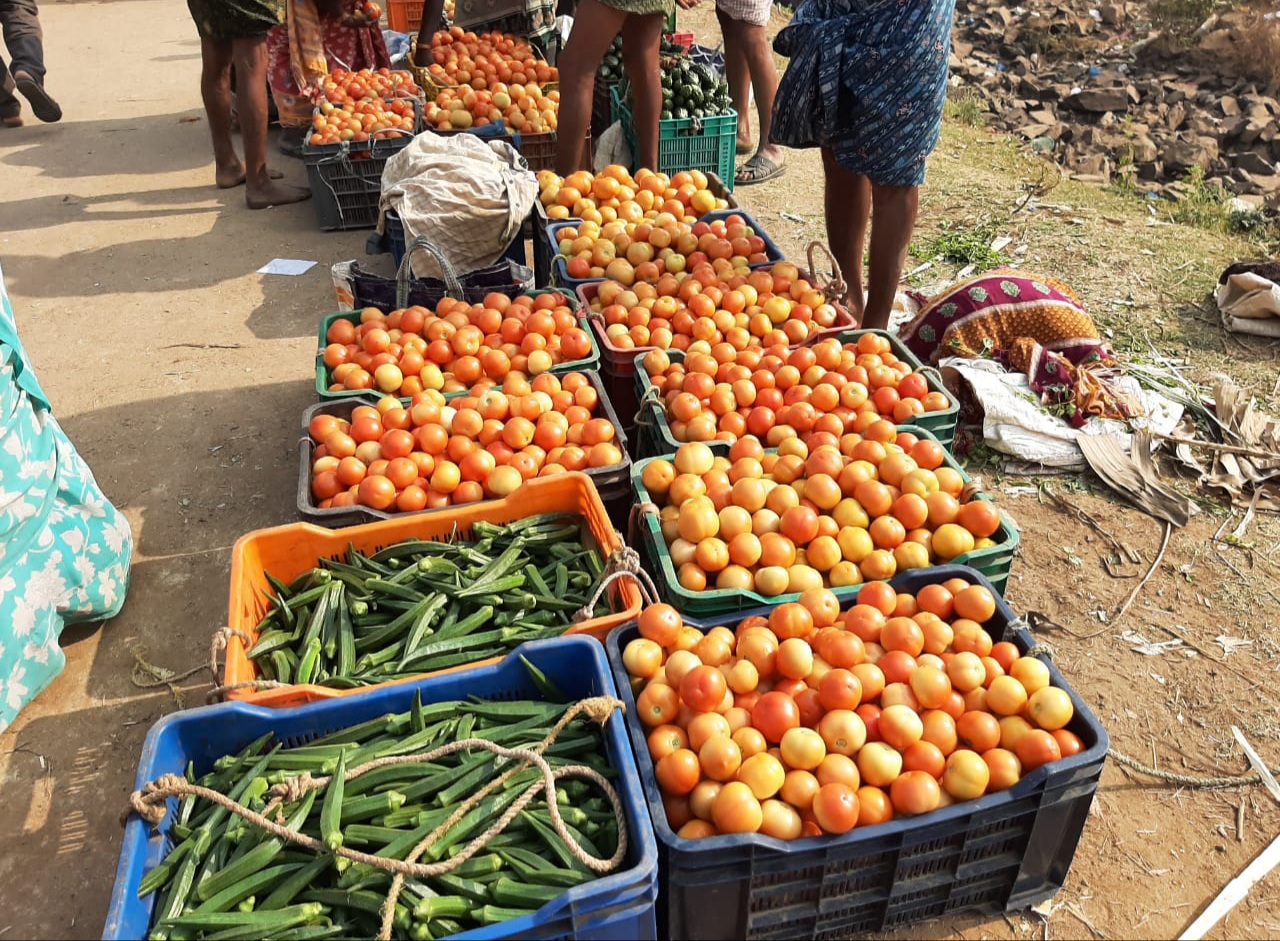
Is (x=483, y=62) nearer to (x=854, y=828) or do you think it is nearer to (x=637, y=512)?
(x=637, y=512)

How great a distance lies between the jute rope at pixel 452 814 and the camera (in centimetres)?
191

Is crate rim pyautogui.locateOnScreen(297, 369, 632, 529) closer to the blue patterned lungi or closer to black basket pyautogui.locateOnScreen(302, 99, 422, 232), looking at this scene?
the blue patterned lungi

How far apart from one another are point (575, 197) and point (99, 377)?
2996mm

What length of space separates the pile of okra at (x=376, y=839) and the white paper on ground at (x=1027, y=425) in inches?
117

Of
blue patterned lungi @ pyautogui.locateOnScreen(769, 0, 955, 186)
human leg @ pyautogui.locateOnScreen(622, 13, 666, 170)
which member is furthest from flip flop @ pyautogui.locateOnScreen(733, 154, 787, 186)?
blue patterned lungi @ pyautogui.locateOnScreen(769, 0, 955, 186)

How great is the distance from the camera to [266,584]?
291 cm

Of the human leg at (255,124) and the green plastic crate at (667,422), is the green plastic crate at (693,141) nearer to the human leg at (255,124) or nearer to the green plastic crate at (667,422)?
the human leg at (255,124)

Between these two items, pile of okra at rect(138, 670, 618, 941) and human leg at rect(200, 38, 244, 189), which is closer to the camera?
pile of okra at rect(138, 670, 618, 941)

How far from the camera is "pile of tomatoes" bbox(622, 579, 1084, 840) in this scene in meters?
2.16

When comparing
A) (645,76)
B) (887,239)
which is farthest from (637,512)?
(645,76)

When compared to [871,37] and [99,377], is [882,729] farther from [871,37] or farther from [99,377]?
[99,377]

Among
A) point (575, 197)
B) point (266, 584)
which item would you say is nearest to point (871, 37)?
point (575, 197)

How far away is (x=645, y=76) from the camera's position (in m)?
5.68

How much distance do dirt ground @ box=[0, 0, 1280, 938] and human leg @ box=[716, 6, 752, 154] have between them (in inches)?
29.3
